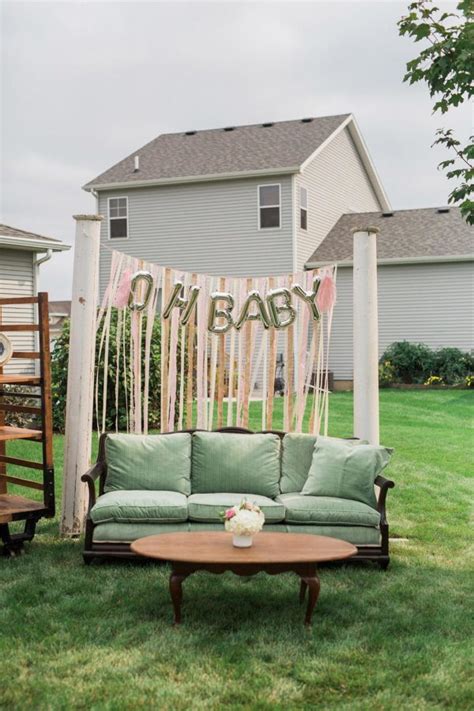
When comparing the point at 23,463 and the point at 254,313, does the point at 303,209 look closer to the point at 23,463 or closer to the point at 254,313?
the point at 254,313

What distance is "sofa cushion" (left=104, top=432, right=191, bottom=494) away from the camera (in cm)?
660

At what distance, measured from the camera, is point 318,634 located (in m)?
4.70

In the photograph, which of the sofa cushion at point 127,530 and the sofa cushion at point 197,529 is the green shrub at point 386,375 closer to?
the sofa cushion at point 197,529

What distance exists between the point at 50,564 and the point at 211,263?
50.7 feet

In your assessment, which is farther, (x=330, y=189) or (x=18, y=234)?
(x=330, y=189)

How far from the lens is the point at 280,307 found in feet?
24.0

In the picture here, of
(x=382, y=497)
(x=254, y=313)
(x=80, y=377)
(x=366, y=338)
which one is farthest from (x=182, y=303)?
(x=382, y=497)

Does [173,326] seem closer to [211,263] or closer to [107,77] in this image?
[107,77]

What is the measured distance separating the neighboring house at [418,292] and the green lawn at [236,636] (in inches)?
534

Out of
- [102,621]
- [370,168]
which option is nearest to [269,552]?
[102,621]

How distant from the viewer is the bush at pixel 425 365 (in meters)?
19.2

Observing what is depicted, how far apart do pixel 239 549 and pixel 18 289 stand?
11.0 meters

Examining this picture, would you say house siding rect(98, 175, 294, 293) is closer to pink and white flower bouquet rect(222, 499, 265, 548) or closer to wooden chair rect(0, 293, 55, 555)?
wooden chair rect(0, 293, 55, 555)

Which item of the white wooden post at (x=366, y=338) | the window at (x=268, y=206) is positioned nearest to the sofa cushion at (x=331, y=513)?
the white wooden post at (x=366, y=338)
